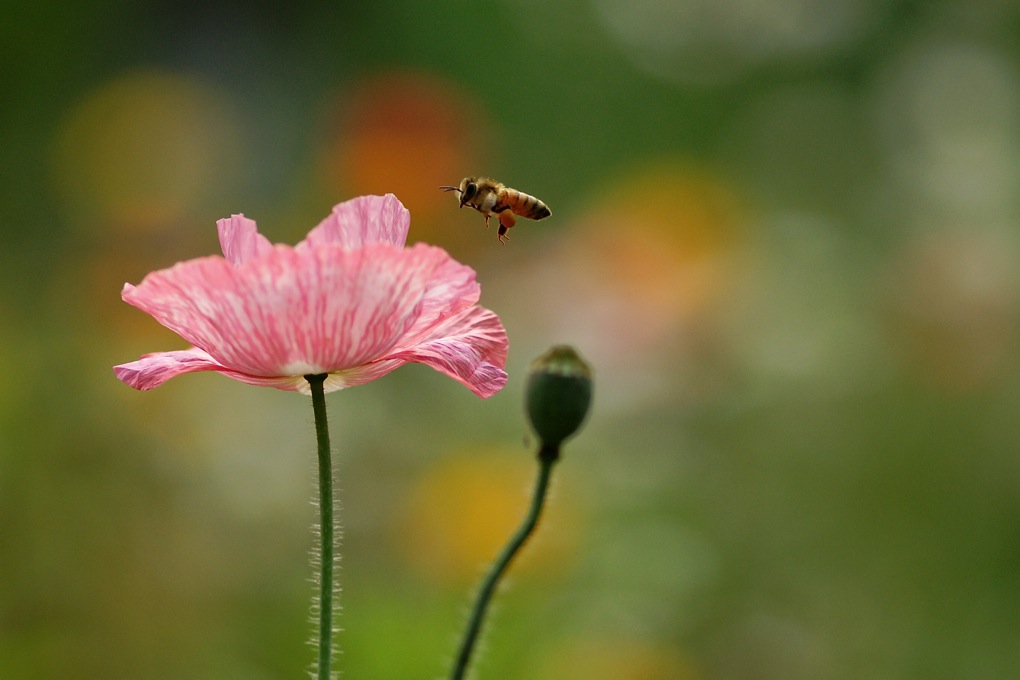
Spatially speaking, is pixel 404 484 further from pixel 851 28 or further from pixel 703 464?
pixel 851 28

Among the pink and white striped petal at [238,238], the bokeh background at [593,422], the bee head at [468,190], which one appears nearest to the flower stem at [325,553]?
the pink and white striped petal at [238,238]

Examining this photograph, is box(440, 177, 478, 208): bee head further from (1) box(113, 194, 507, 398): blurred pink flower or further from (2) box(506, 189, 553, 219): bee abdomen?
(1) box(113, 194, 507, 398): blurred pink flower

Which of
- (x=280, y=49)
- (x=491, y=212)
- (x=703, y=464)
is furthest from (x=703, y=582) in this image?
(x=280, y=49)

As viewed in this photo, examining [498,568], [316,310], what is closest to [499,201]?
[316,310]

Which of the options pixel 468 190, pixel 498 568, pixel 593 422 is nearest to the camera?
pixel 498 568

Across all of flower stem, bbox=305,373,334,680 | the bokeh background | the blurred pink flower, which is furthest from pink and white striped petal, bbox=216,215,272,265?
the bokeh background

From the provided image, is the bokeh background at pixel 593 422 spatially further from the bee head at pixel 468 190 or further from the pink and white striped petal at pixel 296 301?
the pink and white striped petal at pixel 296 301

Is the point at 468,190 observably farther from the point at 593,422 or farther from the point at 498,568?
the point at 593,422
